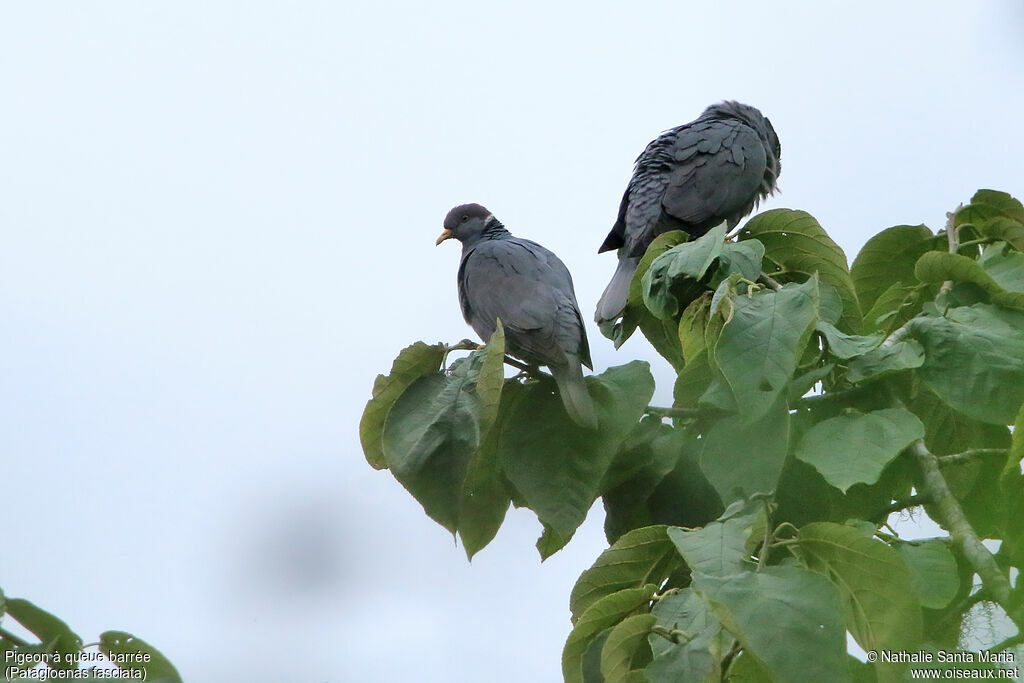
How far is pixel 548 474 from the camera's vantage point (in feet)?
6.20

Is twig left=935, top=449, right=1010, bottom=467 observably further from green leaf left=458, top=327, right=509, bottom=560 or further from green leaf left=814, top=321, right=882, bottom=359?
green leaf left=458, top=327, right=509, bottom=560

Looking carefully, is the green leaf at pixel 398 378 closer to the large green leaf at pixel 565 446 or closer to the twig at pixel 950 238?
the large green leaf at pixel 565 446

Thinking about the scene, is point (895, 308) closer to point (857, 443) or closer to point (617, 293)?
point (857, 443)

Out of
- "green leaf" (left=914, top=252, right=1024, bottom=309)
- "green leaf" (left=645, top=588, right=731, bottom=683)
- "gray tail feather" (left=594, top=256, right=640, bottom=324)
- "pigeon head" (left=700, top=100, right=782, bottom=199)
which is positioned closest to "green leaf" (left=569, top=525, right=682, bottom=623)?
"green leaf" (left=645, top=588, right=731, bottom=683)

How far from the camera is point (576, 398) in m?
1.95

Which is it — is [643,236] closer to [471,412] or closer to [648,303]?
[648,303]

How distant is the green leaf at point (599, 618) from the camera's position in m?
1.55

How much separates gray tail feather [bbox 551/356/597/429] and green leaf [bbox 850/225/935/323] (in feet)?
2.53

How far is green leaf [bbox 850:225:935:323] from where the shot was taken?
2.35m

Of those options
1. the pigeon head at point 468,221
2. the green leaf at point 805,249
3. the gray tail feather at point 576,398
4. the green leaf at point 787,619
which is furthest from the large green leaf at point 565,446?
the pigeon head at point 468,221

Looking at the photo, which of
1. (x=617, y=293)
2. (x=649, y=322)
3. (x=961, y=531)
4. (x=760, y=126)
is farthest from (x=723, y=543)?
(x=760, y=126)

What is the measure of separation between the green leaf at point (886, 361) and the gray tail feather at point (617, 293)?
86 centimetres

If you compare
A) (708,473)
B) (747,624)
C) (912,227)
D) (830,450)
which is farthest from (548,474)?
(912,227)

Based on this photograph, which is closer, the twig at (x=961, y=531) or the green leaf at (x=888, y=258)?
the twig at (x=961, y=531)
